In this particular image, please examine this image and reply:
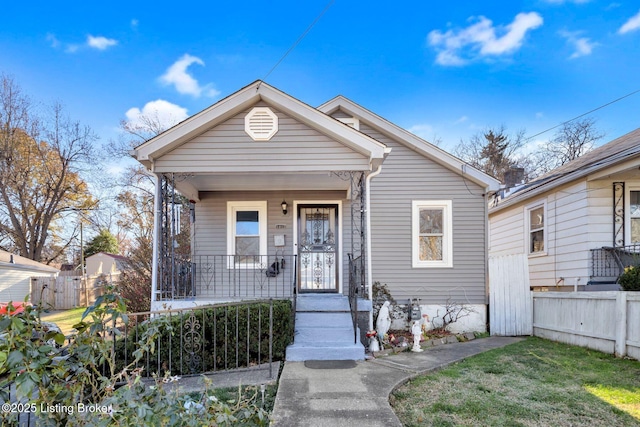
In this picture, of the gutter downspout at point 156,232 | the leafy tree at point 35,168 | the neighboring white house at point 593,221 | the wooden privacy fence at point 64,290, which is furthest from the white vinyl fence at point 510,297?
the leafy tree at point 35,168

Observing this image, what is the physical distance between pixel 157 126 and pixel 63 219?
11.4m

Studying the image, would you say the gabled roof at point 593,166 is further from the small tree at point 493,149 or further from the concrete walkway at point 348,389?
the small tree at point 493,149

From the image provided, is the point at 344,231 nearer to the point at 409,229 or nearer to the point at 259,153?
the point at 409,229

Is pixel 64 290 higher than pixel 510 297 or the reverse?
the reverse

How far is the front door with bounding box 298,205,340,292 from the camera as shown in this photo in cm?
864

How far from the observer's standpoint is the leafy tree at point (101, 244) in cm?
2912

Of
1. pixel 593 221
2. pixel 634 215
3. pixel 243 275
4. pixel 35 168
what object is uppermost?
pixel 35 168

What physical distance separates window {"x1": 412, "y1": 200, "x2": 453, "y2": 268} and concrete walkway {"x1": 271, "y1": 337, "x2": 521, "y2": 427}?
2.67 meters

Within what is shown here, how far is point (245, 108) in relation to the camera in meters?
6.73

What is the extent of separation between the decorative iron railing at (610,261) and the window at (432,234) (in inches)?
117

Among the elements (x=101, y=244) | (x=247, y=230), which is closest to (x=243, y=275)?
(x=247, y=230)

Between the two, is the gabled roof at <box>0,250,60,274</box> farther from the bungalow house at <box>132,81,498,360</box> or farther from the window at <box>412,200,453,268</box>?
the window at <box>412,200,453,268</box>

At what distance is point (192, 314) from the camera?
5.11 meters

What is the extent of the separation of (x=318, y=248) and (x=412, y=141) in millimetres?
3439
